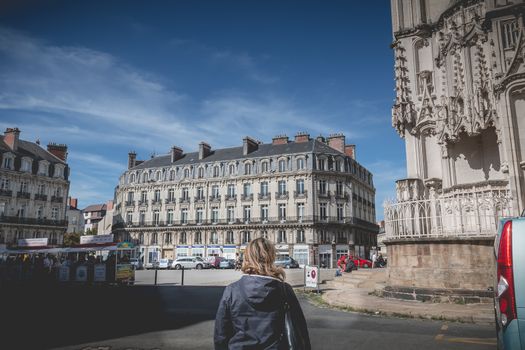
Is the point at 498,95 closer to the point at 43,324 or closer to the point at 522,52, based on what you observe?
the point at 522,52

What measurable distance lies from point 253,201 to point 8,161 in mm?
32734

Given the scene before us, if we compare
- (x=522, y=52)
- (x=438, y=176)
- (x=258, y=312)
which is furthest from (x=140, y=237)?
(x=258, y=312)

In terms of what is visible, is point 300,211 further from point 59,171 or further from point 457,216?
point 457,216

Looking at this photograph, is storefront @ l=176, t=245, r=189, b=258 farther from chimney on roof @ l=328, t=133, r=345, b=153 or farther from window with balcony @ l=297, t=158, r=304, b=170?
chimney on roof @ l=328, t=133, r=345, b=153

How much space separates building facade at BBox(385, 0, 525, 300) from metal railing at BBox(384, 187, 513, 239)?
3 cm

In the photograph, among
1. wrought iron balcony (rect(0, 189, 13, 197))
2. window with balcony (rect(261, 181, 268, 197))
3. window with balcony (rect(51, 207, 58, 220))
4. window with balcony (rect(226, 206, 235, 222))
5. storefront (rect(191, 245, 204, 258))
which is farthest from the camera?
storefront (rect(191, 245, 204, 258))

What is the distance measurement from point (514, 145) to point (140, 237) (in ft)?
192

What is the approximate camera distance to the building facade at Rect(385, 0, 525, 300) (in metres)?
10.1

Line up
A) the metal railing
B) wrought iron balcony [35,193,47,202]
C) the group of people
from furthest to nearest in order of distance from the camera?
wrought iron balcony [35,193,47,202] < the group of people < the metal railing

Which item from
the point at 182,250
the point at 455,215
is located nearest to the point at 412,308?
the point at 455,215

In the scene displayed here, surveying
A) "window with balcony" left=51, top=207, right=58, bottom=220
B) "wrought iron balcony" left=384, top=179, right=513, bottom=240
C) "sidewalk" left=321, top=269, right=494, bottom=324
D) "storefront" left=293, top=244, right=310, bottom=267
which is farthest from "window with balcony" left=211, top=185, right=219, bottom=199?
"wrought iron balcony" left=384, top=179, right=513, bottom=240

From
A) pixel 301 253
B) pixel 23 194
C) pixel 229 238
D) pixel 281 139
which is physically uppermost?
pixel 281 139

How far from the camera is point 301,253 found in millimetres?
52094

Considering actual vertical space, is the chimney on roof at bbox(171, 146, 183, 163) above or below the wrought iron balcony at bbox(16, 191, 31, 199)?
above
